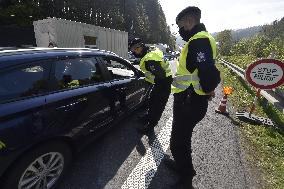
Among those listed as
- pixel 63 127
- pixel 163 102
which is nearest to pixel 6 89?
pixel 63 127

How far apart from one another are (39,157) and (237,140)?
3.35 metres

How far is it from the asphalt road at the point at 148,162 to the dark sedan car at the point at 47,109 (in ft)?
1.30

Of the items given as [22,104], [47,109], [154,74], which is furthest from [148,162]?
[22,104]

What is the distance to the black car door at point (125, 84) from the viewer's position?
14.0ft

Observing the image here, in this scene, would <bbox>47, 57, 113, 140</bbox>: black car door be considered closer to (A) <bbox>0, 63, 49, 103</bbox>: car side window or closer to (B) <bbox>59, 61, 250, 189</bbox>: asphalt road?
(A) <bbox>0, 63, 49, 103</bbox>: car side window

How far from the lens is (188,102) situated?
2.97 metres

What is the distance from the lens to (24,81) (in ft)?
9.16

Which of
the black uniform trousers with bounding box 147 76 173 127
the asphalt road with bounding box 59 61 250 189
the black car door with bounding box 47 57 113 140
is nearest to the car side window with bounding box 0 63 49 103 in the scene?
the black car door with bounding box 47 57 113 140

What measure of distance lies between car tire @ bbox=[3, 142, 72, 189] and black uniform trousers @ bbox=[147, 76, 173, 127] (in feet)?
6.57

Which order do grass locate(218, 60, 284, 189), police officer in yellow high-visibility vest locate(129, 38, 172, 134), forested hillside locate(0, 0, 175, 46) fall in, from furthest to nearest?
forested hillside locate(0, 0, 175, 46) < police officer in yellow high-visibility vest locate(129, 38, 172, 134) < grass locate(218, 60, 284, 189)

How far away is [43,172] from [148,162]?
1.54 meters

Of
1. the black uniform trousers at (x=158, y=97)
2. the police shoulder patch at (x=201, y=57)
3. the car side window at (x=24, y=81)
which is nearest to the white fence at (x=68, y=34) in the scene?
the black uniform trousers at (x=158, y=97)

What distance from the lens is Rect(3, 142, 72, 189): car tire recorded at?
2.62 m

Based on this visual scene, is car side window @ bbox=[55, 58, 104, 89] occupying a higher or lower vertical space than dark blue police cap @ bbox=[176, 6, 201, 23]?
lower
